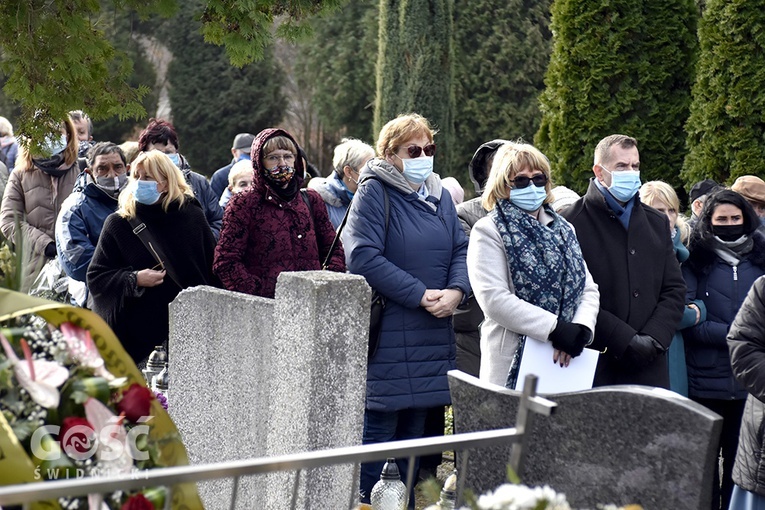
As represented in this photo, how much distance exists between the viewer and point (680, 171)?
984 cm

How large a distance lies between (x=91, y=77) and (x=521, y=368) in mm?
2957

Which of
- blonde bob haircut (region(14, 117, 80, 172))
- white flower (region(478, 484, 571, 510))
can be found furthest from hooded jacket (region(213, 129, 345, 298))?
white flower (region(478, 484, 571, 510))

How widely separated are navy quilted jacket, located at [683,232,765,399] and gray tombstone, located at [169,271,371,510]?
93.4 inches

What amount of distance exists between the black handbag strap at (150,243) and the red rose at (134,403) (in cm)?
357

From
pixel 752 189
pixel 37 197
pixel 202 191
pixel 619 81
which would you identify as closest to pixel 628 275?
pixel 752 189

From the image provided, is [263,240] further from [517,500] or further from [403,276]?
[517,500]

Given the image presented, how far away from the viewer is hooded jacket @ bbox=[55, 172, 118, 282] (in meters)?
6.58

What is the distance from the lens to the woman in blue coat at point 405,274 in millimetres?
5410

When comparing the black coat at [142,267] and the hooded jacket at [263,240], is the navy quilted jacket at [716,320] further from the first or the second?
the black coat at [142,267]

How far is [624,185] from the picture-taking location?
5363 millimetres

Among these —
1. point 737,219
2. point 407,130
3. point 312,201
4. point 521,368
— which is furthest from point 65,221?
point 737,219

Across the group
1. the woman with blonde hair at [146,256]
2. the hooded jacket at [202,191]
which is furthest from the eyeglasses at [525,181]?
the hooded jacket at [202,191]

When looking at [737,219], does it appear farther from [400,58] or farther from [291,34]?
[400,58]

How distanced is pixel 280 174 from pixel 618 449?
328 cm
